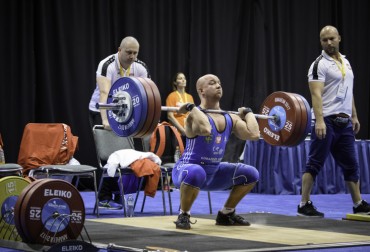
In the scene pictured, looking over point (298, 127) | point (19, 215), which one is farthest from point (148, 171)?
point (19, 215)

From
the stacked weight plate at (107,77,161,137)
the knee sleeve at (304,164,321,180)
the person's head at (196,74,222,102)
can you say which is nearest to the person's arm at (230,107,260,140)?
the person's head at (196,74,222,102)

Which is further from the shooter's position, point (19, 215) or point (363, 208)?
point (363, 208)

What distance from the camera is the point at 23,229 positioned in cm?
442

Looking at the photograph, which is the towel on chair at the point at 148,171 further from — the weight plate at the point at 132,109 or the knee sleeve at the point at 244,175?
the knee sleeve at the point at 244,175

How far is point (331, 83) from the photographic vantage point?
6664 millimetres

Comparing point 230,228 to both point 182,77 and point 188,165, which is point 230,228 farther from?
point 182,77

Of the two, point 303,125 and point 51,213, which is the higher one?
point 303,125

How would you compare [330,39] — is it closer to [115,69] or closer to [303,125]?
[303,125]

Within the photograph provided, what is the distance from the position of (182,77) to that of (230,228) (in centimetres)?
489

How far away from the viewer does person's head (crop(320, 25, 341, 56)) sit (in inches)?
259

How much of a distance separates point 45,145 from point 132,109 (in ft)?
7.43

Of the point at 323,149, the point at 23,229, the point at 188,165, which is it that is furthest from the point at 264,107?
the point at 23,229

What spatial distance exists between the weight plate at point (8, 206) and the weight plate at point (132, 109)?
95cm

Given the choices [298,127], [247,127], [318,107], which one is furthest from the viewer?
[318,107]
